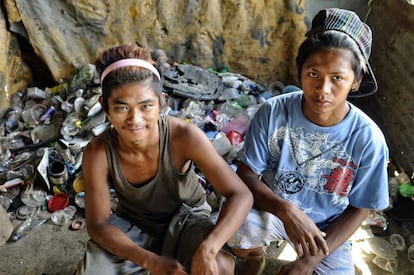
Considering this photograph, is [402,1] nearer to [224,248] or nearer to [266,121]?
[266,121]

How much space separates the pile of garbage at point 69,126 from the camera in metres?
2.53

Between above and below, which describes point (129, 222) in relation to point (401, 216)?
above

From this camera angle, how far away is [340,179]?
1.64 meters

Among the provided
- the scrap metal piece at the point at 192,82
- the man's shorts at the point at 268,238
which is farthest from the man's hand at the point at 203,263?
the scrap metal piece at the point at 192,82

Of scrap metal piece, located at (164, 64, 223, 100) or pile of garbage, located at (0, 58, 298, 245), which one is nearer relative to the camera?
pile of garbage, located at (0, 58, 298, 245)

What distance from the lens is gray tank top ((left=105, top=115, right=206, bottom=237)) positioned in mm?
1610

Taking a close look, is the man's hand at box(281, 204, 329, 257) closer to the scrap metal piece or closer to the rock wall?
the scrap metal piece

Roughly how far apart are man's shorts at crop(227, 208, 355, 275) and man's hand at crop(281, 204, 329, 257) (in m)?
0.13

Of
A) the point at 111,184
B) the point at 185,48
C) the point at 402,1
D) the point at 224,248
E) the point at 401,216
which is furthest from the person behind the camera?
the point at 185,48

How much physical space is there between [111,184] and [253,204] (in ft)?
2.06

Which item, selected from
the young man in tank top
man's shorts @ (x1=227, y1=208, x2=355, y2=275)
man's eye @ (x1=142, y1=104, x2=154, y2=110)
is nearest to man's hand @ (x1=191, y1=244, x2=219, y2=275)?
the young man in tank top

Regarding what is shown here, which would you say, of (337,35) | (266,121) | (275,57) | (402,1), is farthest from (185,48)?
(337,35)

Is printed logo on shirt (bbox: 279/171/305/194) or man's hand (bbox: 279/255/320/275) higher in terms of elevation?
printed logo on shirt (bbox: 279/171/305/194)

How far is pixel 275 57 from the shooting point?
353cm
